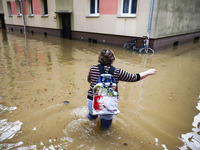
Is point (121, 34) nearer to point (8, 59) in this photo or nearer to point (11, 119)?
point (8, 59)

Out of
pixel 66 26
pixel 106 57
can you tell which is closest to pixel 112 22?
pixel 66 26

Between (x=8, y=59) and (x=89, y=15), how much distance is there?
313 inches

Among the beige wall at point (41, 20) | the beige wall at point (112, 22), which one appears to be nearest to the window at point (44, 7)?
the beige wall at point (41, 20)

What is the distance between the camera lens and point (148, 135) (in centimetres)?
310

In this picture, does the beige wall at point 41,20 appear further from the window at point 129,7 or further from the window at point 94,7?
the window at point 129,7

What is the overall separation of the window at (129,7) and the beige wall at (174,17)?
1658 mm

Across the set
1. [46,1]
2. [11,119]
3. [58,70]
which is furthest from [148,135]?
[46,1]

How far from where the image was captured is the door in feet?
51.9

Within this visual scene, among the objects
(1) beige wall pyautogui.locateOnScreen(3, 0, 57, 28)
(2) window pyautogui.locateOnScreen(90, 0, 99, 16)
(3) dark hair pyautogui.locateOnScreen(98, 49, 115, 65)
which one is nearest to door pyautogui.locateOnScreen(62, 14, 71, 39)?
(1) beige wall pyautogui.locateOnScreen(3, 0, 57, 28)

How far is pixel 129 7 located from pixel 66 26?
7803 mm

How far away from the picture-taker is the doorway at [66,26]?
15.8 m

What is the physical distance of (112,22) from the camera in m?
12.0

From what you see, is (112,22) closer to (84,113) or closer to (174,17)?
(174,17)

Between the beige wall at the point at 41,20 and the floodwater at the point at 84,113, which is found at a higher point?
the beige wall at the point at 41,20
